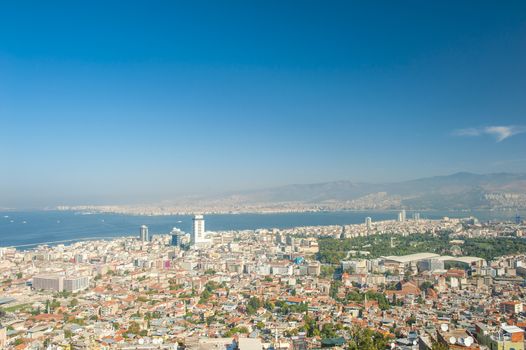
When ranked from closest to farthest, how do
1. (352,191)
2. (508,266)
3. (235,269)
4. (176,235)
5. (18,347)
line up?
(18,347) < (508,266) < (235,269) < (176,235) < (352,191)

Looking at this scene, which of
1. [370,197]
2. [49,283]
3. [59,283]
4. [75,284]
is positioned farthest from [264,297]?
[370,197]

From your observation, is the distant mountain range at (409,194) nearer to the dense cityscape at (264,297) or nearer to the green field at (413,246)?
the green field at (413,246)

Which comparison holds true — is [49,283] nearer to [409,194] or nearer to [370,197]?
[370,197]

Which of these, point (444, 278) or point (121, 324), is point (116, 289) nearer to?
point (121, 324)

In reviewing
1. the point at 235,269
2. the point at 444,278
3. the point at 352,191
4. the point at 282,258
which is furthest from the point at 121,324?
the point at 352,191

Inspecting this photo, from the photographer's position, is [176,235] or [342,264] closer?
[342,264]

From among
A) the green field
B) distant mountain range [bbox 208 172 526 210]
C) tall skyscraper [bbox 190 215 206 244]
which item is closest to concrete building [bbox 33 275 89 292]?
the green field

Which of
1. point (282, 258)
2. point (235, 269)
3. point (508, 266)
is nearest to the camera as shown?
point (508, 266)
